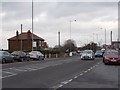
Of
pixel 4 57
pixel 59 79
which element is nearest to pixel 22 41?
pixel 4 57

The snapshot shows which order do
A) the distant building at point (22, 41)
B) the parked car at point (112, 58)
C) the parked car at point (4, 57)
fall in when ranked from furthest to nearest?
the distant building at point (22, 41) < the parked car at point (4, 57) < the parked car at point (112, 58)

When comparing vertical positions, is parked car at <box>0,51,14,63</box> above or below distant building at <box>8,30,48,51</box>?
below

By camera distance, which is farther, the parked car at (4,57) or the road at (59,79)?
the parked car at (4,57)

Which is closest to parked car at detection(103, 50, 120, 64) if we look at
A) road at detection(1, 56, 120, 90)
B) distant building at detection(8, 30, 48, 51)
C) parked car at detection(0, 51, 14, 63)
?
road at detection(1, 56, 120, 90)

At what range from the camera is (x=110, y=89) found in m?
13.5

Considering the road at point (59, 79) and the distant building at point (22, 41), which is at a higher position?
the distant building at point (22, 41)

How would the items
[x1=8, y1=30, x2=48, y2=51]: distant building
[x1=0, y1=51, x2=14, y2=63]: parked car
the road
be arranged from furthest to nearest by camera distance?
1. [x1=8, y1=30, x2=48, y2=51]: distant building
2. [x1=0, y1=51, x2=14, y2=63]: parked car
3. the road

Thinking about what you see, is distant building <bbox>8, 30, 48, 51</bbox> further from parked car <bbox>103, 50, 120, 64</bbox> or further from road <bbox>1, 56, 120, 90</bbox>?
road <bbox>1, 56, 120, 90</bbox>

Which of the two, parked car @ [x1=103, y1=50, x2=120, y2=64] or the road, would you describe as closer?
the road

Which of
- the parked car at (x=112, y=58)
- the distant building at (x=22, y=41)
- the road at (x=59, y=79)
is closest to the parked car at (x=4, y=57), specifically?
the parked car at (x=112, y=58)

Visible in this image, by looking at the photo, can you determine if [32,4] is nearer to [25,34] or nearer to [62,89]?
[62,89]

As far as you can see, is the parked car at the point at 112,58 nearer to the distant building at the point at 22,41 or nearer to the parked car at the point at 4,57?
the parked car at the point at 4,57

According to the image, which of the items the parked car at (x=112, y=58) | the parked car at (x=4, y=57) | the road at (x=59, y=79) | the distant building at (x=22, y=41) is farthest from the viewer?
the distant building at (x=22, y=41)

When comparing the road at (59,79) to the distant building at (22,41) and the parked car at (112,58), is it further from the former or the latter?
the distant building at (22,41)
